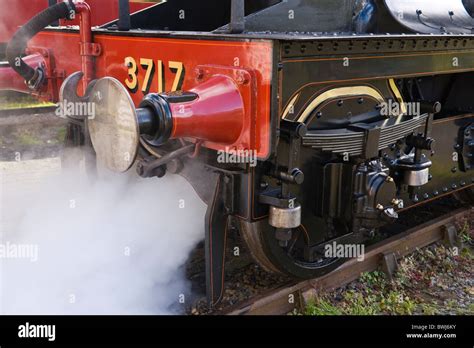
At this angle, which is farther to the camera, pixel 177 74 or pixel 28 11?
pixel 28 11

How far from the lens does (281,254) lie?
2.73 m

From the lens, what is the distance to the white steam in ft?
9.15

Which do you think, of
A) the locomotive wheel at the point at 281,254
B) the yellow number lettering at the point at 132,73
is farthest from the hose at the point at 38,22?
the locomotive wheel at the point at 281,254

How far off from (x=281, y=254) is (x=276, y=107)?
87 centimetres

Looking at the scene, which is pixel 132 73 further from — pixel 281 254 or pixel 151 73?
pixel 281 254

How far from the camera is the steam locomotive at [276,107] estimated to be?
2.25 m

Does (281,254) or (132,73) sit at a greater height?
(132,73)

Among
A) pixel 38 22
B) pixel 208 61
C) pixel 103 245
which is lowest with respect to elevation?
pixel 103 245

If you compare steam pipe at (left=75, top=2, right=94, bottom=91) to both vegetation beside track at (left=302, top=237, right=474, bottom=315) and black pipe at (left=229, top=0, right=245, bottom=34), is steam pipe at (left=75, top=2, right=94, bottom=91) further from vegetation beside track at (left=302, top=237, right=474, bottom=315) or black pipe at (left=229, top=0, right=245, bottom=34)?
vegetation beside track at (left=302, top=237, right=474, bottom=315)

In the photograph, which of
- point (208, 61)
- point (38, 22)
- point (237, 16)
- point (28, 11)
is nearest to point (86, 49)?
point (38, 22)

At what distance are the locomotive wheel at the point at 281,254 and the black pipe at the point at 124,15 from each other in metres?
1.28

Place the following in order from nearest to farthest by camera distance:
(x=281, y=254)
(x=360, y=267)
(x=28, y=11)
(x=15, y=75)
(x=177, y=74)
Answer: (x=177, y=74)
(x=281, y=254)
(x=360, y=267)
(x=15, y=75)
(x=28, y=11)

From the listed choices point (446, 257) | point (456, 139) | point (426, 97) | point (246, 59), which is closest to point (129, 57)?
point (246, 59)

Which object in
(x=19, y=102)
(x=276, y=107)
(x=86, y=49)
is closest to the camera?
(x=276, y=107)
